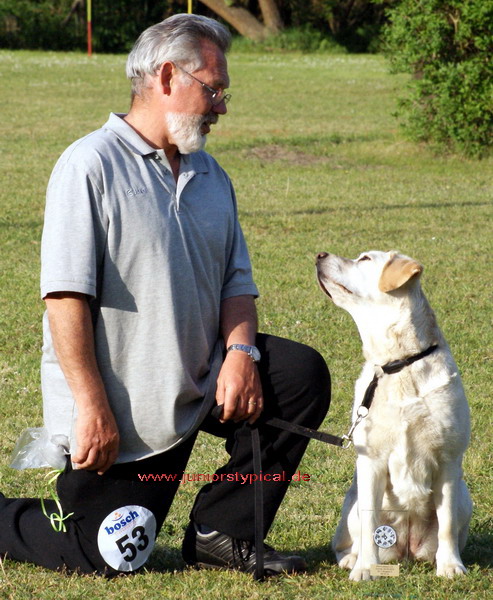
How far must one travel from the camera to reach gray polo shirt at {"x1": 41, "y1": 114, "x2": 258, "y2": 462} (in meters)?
2.98

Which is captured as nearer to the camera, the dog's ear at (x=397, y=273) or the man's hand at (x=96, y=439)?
the man's hand at (x=96, y=439)

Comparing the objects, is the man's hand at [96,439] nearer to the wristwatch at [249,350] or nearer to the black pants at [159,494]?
the black pants at [159,494]

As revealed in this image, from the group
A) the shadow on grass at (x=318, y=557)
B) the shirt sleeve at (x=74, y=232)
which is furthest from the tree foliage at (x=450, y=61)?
the shirt sleeve at (x=74, y=232)

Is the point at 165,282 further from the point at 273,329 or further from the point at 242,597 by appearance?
the point at 273,329

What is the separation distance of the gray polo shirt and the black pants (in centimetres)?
14

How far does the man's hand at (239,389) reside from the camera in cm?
313

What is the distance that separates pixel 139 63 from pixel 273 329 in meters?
3.39

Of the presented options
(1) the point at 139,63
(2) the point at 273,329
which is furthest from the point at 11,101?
(1) the point at 139,63

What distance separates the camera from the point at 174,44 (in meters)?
3.14

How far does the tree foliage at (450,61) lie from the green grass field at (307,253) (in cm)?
52

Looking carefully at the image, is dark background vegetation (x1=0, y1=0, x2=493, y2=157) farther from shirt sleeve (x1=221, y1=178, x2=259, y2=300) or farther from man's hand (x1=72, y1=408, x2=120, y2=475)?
man's hand (x1=72, y1=408, x2=120, y2=475)

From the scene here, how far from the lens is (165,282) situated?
3.09 m

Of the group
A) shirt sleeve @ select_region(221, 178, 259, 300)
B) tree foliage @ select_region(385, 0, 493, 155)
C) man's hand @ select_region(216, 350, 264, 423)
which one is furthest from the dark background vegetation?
man's hand @ select_region(216, 350, 264, 423)

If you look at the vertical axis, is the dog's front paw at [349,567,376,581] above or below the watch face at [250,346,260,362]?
below
